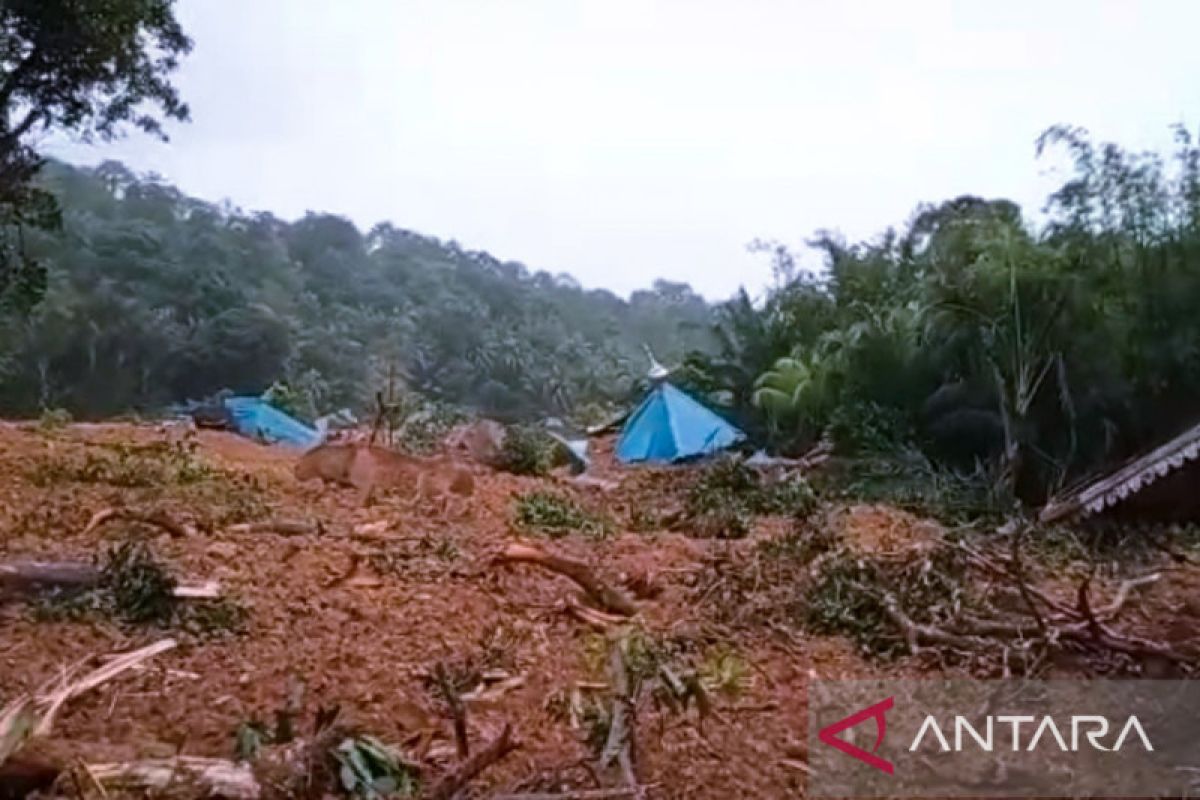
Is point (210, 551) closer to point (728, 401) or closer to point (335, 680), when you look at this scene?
point (335, 680)

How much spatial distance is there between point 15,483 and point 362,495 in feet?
6.85

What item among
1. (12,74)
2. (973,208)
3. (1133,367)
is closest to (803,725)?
(1133,367)

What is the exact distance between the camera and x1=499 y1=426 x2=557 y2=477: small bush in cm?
1055

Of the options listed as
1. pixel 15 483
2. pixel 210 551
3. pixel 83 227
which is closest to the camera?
pixel 210 551

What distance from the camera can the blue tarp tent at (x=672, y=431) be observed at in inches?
518

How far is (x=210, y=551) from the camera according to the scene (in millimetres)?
5285

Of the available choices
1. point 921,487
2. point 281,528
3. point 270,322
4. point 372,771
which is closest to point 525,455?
point 921,487

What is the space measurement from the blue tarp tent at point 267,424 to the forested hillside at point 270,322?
4.94 feet

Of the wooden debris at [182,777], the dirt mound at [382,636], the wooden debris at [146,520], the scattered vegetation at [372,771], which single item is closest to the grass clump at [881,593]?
the dirt mound at [382,636]

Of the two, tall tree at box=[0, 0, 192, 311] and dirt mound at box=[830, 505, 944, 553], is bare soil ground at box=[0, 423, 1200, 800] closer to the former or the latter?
dirt mound at box=[830, 505, 944, 553]

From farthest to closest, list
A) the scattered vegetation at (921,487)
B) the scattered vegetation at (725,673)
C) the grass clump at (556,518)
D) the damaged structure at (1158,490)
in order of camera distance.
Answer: the scattered vegetation at (921,487)
the grass clump at (556,518)
the damaged structure at (1158,490)
the scattered vegetation at (725,673)

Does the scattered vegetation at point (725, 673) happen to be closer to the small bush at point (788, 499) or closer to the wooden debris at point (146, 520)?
the wooden debris at point (146, 520)

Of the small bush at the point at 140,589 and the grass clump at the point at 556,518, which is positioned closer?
the small bush at the point at 140,589

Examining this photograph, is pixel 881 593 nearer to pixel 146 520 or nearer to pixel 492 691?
pixel 492 691
